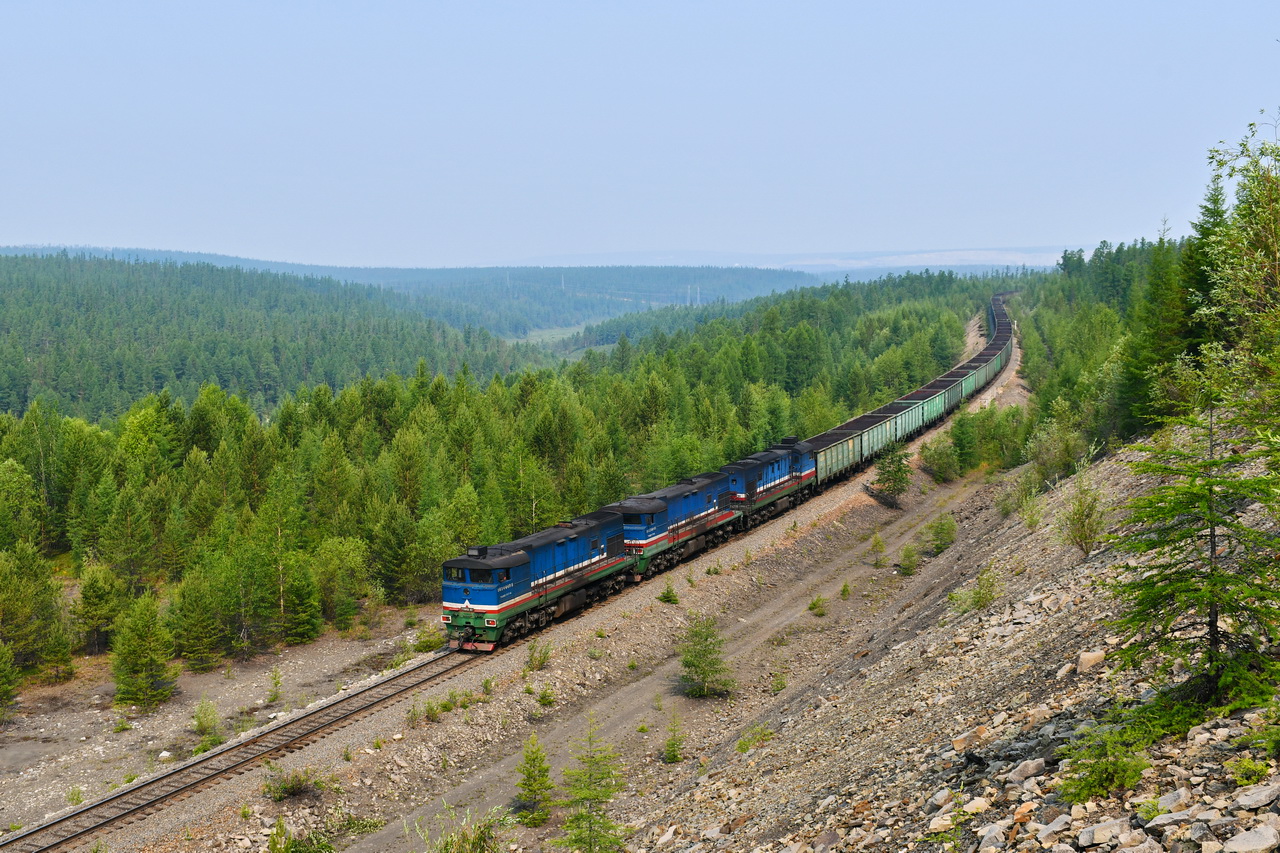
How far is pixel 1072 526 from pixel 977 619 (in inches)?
184

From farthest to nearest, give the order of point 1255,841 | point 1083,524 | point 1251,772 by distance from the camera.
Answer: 1. point 1083,524
2. point 1251,772
3. point 1255,841

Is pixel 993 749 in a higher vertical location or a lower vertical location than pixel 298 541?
higher

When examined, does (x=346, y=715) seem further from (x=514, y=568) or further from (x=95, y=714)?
(x=95, y=714)

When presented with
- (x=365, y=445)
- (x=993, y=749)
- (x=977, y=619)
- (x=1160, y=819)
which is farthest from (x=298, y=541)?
(x=1160, y=819)

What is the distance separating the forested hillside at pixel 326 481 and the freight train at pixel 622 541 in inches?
550

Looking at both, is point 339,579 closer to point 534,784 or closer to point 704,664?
point 704,664

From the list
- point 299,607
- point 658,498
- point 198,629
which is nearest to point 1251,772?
point 658,498

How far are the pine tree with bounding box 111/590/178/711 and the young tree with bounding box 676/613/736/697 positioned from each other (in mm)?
24696

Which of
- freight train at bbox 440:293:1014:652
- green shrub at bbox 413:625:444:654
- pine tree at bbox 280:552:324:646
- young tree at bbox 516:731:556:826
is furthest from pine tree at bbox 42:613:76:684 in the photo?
young tree at bbox 516:731:556:826

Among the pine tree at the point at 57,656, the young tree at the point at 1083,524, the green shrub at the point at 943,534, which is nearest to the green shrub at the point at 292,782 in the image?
the young tree at the point at 1083,524

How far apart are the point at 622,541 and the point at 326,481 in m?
35.6

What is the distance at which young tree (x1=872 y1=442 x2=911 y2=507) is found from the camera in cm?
6550

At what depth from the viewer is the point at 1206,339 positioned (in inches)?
1778

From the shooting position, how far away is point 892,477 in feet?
215
